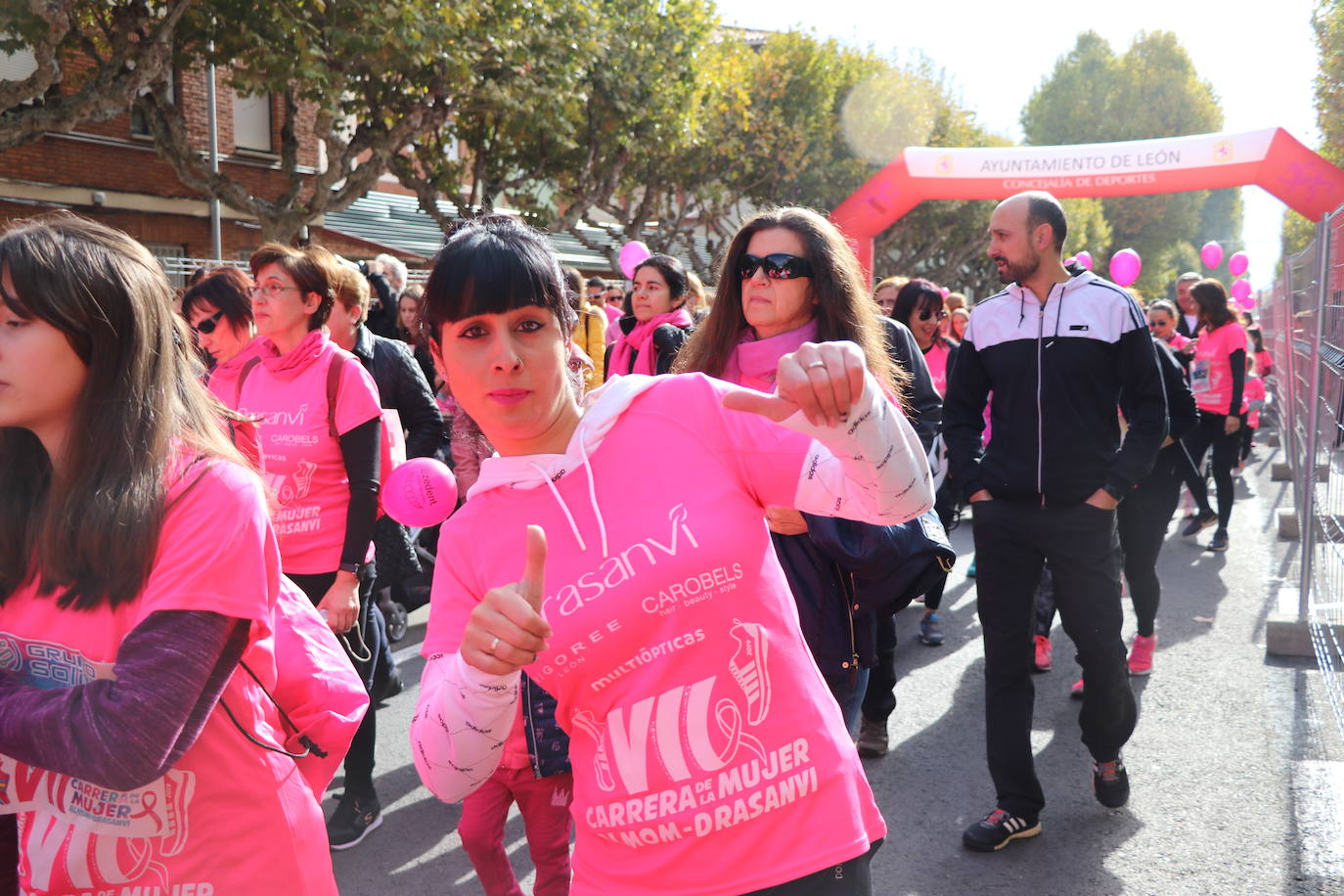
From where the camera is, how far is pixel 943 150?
60.5 ft

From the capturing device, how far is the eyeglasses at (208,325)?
4377 mm

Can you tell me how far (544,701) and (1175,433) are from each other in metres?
3.39

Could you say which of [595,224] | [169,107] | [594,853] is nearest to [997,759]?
[594,853]

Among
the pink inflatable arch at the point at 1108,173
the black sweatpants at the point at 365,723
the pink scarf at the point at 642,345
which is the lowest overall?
the black sweatpants at the point at 365,723

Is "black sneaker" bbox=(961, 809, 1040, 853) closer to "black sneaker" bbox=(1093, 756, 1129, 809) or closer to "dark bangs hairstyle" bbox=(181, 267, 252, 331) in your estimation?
"black sneaker" bbox=(1093, 756, 1129, 809)

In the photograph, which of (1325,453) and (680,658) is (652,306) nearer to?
(1325,453)

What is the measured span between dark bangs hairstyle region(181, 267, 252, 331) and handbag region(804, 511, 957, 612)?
2.69 metres

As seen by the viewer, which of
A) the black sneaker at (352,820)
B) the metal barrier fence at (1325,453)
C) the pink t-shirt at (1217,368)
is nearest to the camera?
the black sneaker at (352,820)

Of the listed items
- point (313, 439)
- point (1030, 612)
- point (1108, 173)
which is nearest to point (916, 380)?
point (1030, 612)

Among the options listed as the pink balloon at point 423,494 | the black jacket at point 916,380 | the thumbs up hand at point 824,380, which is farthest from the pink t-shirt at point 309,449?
the thumbs up hand at point 824,380

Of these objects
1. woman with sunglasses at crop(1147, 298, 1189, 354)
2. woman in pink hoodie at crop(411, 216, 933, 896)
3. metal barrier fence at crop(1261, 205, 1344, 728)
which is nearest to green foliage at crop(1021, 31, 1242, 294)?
woman with sunglasses at crop(1147, 298, 1189, 354)

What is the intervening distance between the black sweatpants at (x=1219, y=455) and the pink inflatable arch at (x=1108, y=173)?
7670 millimetres

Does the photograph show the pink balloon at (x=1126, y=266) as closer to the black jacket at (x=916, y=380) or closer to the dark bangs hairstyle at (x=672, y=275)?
the dark bangs hairstyle at (x=672, y=275)

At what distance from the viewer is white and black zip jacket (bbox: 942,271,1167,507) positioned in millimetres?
3922
